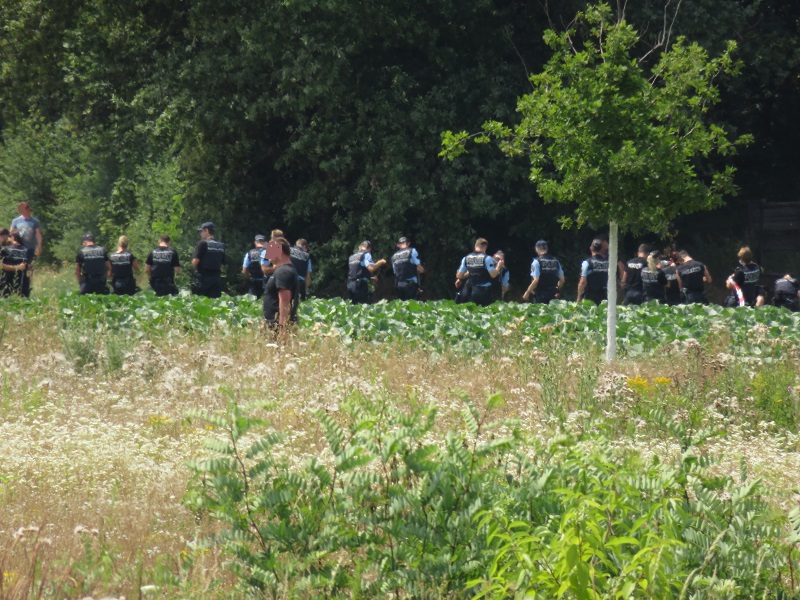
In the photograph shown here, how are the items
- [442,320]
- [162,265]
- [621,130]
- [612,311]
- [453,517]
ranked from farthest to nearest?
[162,265] < [442,320] < [612,311] < [621,130] < [453,517]

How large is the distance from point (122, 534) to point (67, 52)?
88.0ft

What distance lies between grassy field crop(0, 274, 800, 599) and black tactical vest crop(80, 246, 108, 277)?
22.6 feet

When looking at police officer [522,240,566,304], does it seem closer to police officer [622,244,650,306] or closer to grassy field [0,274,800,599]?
police officer [622,244,650,306]

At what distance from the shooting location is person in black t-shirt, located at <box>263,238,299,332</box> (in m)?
12.9

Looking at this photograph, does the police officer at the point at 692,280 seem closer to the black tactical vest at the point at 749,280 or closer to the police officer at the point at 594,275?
the black tactical vest at the point at 749,280

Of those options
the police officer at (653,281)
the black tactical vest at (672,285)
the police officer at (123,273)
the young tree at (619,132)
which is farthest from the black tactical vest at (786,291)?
the police officer at (123,273)

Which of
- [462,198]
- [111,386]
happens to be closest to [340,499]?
[111,386]

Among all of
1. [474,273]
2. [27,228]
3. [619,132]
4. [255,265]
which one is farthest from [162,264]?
[619,132]

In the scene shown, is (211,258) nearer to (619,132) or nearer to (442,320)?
(442,320)

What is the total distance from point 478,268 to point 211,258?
493 cm

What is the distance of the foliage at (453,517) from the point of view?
15.2ft

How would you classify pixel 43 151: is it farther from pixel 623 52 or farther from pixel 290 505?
pixel 290 505

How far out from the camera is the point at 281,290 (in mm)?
13156

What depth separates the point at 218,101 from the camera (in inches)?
1125
